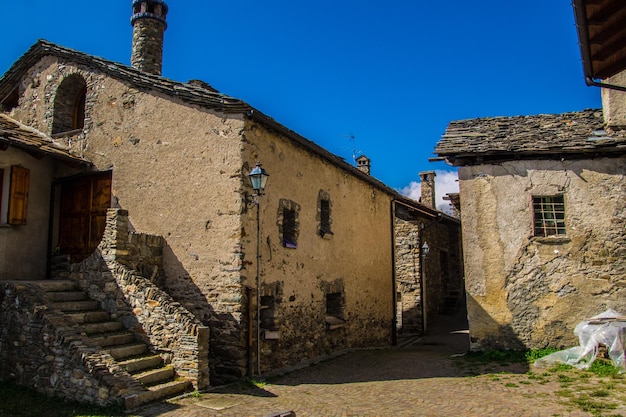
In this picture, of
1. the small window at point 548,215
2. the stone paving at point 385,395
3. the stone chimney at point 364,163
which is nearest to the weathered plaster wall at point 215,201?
the stone paving at point 385,395

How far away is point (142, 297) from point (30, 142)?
472cm

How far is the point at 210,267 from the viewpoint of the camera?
9234 millimetres

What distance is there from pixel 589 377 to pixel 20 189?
465 inches

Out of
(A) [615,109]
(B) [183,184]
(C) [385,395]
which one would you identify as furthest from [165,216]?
(A) [615,109]

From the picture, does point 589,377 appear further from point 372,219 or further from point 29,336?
point 29,336

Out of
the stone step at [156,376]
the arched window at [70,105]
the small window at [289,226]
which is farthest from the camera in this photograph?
the arched window at [70,105]

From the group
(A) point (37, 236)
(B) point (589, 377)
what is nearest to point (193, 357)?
(A) point (37, 236)

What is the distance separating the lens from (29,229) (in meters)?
10.8

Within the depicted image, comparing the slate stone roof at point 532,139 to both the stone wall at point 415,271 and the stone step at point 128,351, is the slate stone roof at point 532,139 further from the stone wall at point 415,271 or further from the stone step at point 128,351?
the stone step at point 128,351

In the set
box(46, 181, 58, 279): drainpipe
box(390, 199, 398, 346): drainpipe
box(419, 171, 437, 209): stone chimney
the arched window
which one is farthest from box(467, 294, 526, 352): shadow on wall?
box(419, 171, 437, 209): stone chimney

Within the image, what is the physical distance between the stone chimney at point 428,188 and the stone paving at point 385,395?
48.0 feet

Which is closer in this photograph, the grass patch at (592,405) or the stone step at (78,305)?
the grass patch at (592,405)

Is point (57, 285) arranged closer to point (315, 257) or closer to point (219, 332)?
point (219, 332)

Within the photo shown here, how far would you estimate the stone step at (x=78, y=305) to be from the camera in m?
8.27
